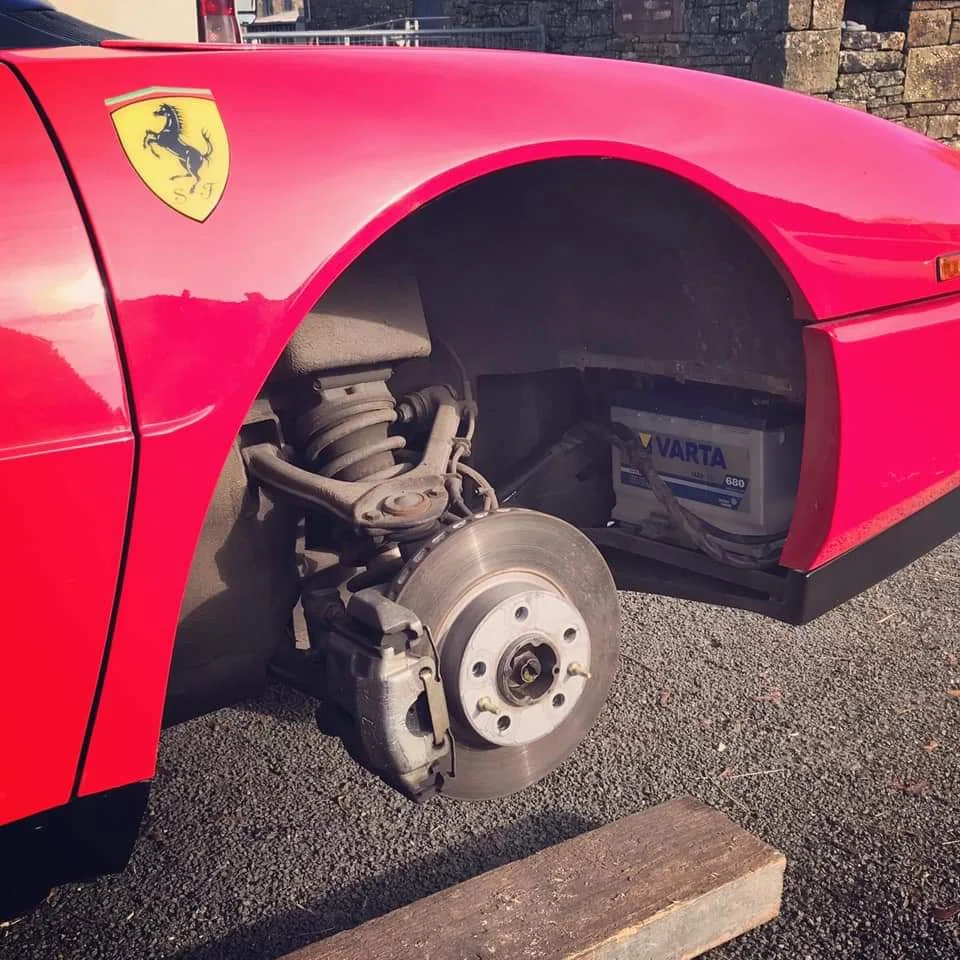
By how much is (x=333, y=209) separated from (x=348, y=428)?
425 mm

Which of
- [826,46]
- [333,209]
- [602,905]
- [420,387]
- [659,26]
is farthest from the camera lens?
[659,26]

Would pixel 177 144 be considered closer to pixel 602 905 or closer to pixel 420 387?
pixel 420 387

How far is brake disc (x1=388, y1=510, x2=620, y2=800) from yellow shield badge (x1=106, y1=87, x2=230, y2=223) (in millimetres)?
640

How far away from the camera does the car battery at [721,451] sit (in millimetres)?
2035

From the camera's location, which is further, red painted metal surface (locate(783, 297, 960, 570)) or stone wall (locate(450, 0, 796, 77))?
stone wall (locate(450, 0, 796, 77))

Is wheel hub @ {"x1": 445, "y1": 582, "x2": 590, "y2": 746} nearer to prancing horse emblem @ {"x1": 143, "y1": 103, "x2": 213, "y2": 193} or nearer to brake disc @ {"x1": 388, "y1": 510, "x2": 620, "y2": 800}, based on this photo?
brake disc @ {"x1": 388, "y1": 510, "x2": 620, "y2": 800}

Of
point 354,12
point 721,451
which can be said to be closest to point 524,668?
point 721,451

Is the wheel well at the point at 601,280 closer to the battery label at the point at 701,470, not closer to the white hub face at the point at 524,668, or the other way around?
the battery label at the point at 701,470

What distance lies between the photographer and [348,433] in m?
1.61

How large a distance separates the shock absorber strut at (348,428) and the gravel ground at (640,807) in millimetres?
747

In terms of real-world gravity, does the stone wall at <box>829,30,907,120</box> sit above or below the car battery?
above

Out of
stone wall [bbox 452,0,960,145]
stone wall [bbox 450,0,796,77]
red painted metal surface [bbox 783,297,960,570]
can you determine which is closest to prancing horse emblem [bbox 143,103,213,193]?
red painted metal surface [bbox 783,297,960,570]

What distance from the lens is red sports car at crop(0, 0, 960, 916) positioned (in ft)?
3.73

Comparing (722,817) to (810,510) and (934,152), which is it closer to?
(810,510)
